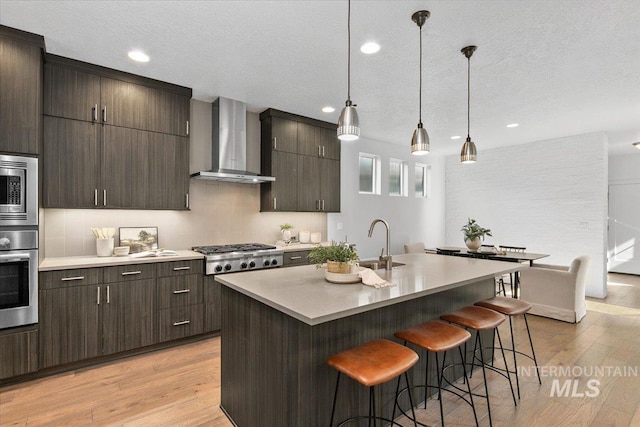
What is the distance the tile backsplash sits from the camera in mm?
3205

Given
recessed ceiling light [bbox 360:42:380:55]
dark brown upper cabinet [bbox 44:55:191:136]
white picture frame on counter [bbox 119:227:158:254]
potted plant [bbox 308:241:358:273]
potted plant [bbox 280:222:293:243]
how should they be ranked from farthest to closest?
potted plant [bbox 280:222:293:243]
white picture frame on counter [bbox 119:227:158:254]
dark brown upper cabinet [bbox 44:55:191:136]
recessed ceiling light [bbox 360:42:380:55]
potted plant [bbox 308:241:358:273]

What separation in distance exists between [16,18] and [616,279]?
9989mm

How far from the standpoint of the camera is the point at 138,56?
9.42 feet

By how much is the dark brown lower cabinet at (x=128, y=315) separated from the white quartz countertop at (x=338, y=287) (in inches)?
56.5

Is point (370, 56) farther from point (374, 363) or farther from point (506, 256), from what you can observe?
point (506, 256)

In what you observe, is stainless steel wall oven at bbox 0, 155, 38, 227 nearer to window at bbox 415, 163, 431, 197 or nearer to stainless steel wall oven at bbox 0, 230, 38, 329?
stainless steel wall oven at bbox 0, 230, 38, 329

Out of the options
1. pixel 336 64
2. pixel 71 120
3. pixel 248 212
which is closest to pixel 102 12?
pixel 71 120

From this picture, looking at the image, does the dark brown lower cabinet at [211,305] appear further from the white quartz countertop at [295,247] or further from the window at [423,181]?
the window at [423,181]

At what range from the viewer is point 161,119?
3.47 metres

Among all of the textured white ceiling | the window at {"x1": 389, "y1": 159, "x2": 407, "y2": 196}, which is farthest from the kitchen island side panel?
the window at {"x1": 389, "y1": 159, "x2": 407, "y2": 196}

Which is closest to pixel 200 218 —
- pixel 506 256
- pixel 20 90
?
pixel 20 90

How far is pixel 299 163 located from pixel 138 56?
226 centimetres

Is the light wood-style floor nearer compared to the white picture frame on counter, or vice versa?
the light wood-style floor

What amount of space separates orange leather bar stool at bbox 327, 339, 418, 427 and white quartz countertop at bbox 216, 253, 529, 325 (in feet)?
0.84
